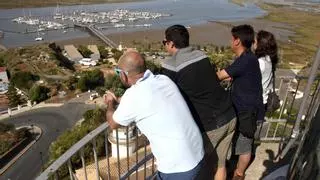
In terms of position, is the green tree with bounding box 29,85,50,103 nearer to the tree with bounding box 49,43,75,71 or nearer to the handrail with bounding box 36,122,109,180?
the tree with bounding box 49,43,75,71

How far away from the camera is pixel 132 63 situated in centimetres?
238

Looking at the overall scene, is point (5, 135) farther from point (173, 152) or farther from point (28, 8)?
point (28, 8)

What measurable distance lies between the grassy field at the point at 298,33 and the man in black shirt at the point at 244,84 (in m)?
28.6

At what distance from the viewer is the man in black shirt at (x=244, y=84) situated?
10.9 feet

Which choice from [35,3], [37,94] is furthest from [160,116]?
[35,3]

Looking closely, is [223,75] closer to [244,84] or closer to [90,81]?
[244,84]

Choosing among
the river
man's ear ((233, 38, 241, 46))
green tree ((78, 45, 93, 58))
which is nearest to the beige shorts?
man's ear ((233, 38, 241, 46))

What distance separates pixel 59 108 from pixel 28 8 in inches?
2691

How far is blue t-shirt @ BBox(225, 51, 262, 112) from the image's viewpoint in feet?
10.9

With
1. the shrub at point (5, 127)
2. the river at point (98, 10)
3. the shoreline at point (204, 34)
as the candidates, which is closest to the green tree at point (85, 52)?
the shoreline at point (204, 34)

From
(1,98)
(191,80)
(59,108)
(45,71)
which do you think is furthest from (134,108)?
(45,71)

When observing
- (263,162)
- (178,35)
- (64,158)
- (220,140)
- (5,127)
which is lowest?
(5,127)

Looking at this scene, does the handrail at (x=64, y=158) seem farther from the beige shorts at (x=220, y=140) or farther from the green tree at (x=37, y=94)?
the green tree at (x=37, y=94)

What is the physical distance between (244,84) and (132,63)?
1.46 metres
